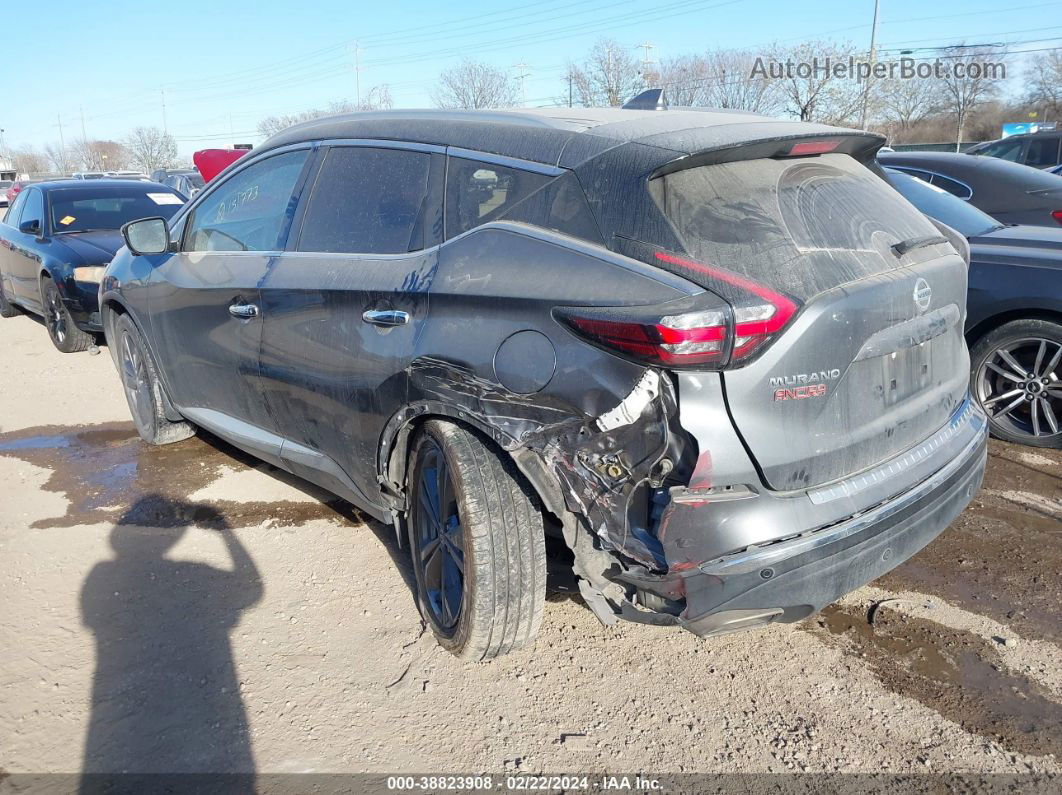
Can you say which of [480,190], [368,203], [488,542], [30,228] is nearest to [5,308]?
[30,228]

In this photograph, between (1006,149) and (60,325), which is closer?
(60,325)

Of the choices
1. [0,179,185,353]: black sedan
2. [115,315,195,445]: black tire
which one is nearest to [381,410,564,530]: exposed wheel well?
[115,315,195,445]: black tire

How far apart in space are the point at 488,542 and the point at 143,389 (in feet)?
11.1

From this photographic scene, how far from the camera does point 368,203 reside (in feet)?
10.3

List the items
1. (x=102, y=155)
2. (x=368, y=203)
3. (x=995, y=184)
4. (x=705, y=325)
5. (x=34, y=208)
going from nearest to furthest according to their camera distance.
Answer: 1. (x=705, y=325)
2. (x=368, y=203)
3. (x=995, y=184)
4. (x=34, y=208)
5. (x=102, y=155)

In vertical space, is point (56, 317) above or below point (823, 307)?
below

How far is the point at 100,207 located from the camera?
841cm

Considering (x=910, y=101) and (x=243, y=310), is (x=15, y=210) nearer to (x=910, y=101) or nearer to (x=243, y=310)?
(x=243, y=310)

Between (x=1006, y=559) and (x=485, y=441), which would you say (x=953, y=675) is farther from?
(x=485, y=441)

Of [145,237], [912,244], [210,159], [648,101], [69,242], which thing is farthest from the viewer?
[210,159]

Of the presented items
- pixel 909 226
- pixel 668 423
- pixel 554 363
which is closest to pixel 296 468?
pixel 554 363

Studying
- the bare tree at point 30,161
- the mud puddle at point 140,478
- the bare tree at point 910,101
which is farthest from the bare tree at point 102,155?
the mud puddle at point 140,478

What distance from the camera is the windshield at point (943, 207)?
521 centimetres

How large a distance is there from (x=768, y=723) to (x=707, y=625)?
1.80ft
